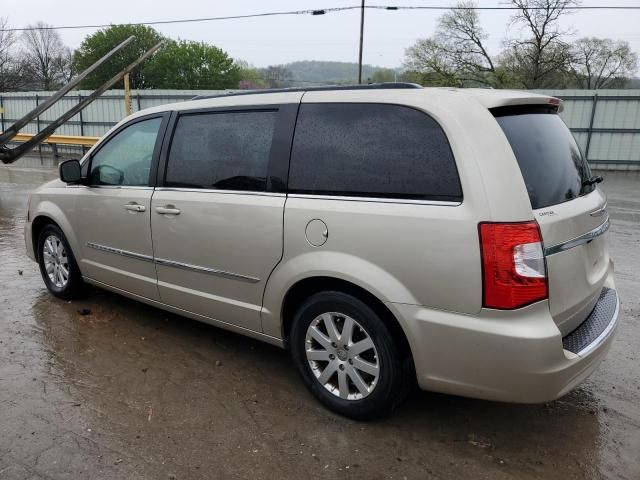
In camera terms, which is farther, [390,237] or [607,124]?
[607,124]

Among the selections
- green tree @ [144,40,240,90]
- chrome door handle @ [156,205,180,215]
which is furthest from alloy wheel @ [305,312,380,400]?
green tree @ [144,40,240,90]

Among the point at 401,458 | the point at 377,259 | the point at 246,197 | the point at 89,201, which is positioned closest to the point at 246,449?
the point at 401,458

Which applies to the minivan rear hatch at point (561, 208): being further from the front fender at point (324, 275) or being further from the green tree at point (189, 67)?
the green tree at point (189, 67)

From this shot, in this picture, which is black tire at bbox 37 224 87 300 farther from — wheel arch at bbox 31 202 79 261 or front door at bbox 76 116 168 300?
front door at bbox 76 116 168 300

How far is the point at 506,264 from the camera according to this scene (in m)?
2.44

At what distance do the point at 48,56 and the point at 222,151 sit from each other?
3050 inches

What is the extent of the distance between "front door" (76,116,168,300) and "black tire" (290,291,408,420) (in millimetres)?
1421

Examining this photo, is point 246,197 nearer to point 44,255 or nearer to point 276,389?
point 276,389

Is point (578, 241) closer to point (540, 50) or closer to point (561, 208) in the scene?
point (561, 208)

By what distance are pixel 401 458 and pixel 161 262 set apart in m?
2.15

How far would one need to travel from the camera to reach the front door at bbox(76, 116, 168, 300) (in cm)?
402

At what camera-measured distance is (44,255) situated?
202 inches

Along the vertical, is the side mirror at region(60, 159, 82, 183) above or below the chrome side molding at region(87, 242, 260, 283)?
above

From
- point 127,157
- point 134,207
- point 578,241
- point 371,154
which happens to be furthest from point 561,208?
point 127,157
